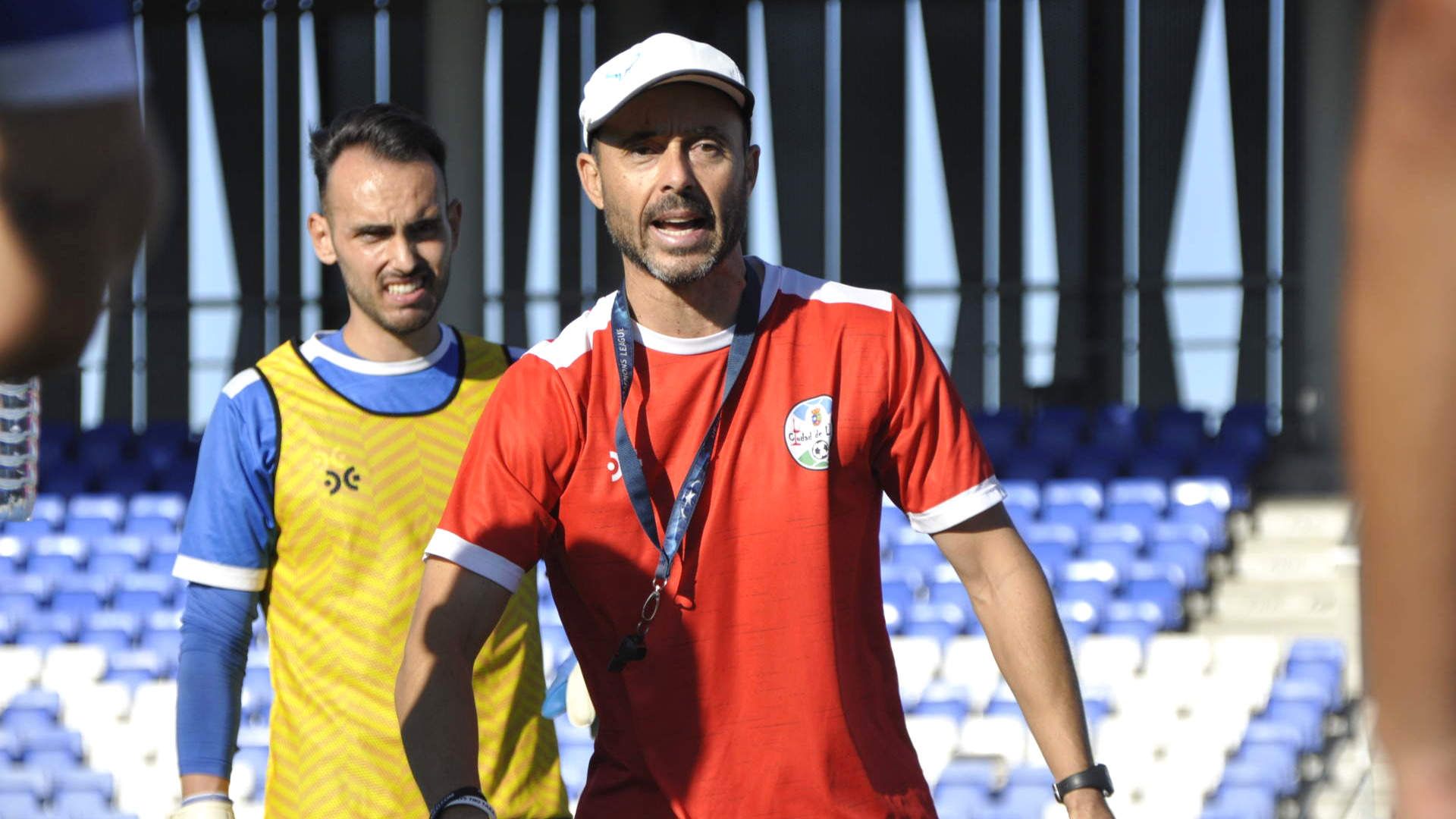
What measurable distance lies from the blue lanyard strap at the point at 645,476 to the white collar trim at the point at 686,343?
0.02 meters

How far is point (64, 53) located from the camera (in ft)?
3.82

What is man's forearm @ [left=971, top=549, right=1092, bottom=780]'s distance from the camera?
2.52m

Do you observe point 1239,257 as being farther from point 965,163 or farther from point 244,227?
point 244,227

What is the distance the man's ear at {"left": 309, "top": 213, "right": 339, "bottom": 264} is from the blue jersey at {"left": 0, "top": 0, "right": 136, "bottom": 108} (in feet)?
8.00

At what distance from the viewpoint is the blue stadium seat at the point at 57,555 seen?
563 inches

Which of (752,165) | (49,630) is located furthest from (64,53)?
(49,630)

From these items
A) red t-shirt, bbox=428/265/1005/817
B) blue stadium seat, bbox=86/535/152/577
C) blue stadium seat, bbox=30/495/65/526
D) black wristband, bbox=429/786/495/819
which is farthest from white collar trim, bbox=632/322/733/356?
blue stadium seat, bbox=30/495/65/526

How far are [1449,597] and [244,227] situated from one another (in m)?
22.3

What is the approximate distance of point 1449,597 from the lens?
656 mm

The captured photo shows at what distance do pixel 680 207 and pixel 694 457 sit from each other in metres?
0.37

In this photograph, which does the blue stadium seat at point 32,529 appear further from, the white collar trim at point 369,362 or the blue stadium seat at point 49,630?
the white collar trim at point 369,362

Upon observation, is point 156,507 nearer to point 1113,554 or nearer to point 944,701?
point 944,701

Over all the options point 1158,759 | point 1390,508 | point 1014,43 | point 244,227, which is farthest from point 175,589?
point 1390,508

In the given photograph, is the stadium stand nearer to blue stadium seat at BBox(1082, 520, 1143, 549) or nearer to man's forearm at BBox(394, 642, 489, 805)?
blue stadium seat at BBox(1082, 520, 1143, 549)
